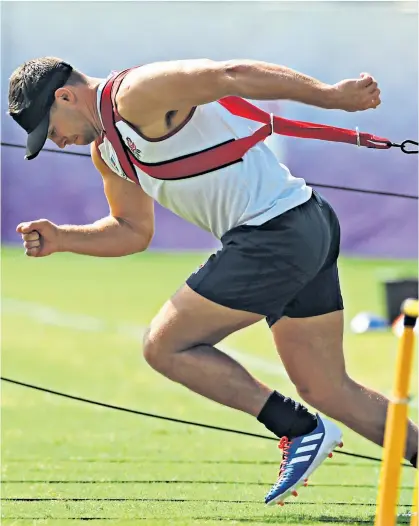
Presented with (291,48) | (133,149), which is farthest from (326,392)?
(291,48)

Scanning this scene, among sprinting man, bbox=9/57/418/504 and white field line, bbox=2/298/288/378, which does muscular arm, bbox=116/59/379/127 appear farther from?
white field line, bbox=2/298/288/378

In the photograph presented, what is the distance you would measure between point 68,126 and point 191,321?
0.89 meters

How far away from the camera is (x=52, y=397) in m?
8.87

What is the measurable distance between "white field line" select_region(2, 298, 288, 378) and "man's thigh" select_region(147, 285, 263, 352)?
6.03m

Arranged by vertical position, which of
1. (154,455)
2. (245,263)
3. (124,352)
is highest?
(245,263)

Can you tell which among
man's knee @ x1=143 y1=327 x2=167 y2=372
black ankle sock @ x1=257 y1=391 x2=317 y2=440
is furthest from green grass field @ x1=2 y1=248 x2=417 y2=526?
Answer: man's knee @ x1=143 y1=327 x2=167 y2=372

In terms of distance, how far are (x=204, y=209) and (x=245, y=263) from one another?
0.28 meters

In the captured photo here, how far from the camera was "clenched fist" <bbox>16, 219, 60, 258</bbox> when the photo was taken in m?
4.49

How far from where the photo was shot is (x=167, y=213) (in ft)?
62.8

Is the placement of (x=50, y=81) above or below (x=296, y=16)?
above

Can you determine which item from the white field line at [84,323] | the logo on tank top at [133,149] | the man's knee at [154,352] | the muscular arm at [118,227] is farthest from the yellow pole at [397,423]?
the white field line at [84,323]

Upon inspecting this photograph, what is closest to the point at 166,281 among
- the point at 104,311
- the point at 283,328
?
the point at 104,311

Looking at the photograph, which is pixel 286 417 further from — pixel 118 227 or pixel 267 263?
pixel 118 227

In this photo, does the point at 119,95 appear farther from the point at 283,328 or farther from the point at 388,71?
the point at 388,71
